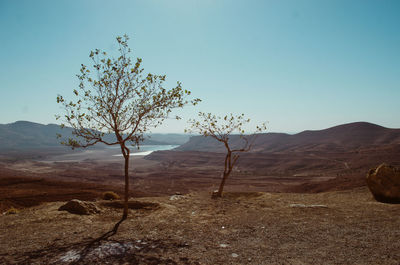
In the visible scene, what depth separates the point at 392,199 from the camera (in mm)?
12633

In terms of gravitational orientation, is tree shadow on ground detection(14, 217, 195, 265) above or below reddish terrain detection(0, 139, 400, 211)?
above

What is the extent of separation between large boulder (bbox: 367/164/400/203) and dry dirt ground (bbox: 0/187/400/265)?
2.00 meters

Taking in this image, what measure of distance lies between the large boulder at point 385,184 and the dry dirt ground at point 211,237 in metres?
2.00

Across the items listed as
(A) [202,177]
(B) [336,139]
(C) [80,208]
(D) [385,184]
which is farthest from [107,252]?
(B) [336,139]

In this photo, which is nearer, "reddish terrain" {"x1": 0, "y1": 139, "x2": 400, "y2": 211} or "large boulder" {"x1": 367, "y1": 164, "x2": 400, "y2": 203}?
"large boulder" {"x1": 367, "y1": 164, "x2": 400, "y2": 203}

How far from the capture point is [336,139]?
106m

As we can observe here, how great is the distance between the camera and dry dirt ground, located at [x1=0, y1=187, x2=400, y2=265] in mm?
6094

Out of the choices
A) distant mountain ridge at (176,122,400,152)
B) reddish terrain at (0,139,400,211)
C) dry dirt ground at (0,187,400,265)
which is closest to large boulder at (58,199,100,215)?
dry dirt ground at (0,187,400,265)

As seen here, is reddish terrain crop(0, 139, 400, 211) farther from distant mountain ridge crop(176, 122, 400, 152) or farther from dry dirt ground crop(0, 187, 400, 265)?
distant mountain ridge crop(176, 122, 400, 152)

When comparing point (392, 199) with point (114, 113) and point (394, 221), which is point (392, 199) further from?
point (114, 113)

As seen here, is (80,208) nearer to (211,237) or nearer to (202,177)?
(211,237)

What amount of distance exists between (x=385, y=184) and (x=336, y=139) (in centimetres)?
10656

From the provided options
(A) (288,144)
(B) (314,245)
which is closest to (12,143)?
(A) (288,144)

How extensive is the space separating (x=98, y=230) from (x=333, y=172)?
57.4 meters
